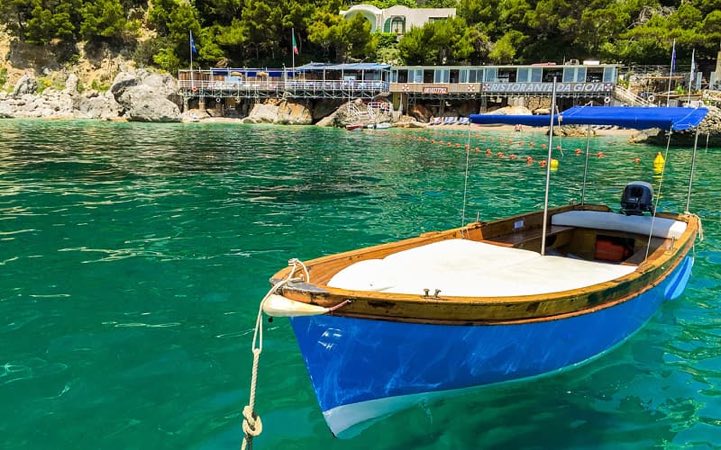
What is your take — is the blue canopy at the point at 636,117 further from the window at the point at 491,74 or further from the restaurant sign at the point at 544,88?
the window at the point at 491,74

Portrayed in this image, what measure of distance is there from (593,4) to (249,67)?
133 feet

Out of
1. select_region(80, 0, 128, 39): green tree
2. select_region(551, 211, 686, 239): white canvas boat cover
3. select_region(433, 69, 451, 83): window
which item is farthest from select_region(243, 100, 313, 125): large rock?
select_region(551, 211, 686, 239): white canvas boat cover

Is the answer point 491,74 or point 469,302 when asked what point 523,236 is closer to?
point 469,302

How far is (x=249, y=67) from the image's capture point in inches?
2736

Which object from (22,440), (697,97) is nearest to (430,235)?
(22,440)

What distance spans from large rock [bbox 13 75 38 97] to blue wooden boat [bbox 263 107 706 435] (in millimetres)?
72840

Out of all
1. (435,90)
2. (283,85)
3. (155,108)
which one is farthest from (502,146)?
(155,108)

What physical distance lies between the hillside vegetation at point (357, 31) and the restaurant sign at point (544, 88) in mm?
6899

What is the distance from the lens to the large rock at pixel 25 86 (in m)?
66.1

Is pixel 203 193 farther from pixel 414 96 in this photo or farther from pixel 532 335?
pixel 414 96

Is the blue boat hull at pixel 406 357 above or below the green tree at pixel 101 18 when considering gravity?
below

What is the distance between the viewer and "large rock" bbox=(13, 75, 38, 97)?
66.1 metres

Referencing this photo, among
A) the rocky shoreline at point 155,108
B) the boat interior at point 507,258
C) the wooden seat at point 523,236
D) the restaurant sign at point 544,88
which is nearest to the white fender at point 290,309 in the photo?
the boat interior at point 507,258

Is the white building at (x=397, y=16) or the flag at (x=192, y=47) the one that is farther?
the white building at (x=397, y=16)
